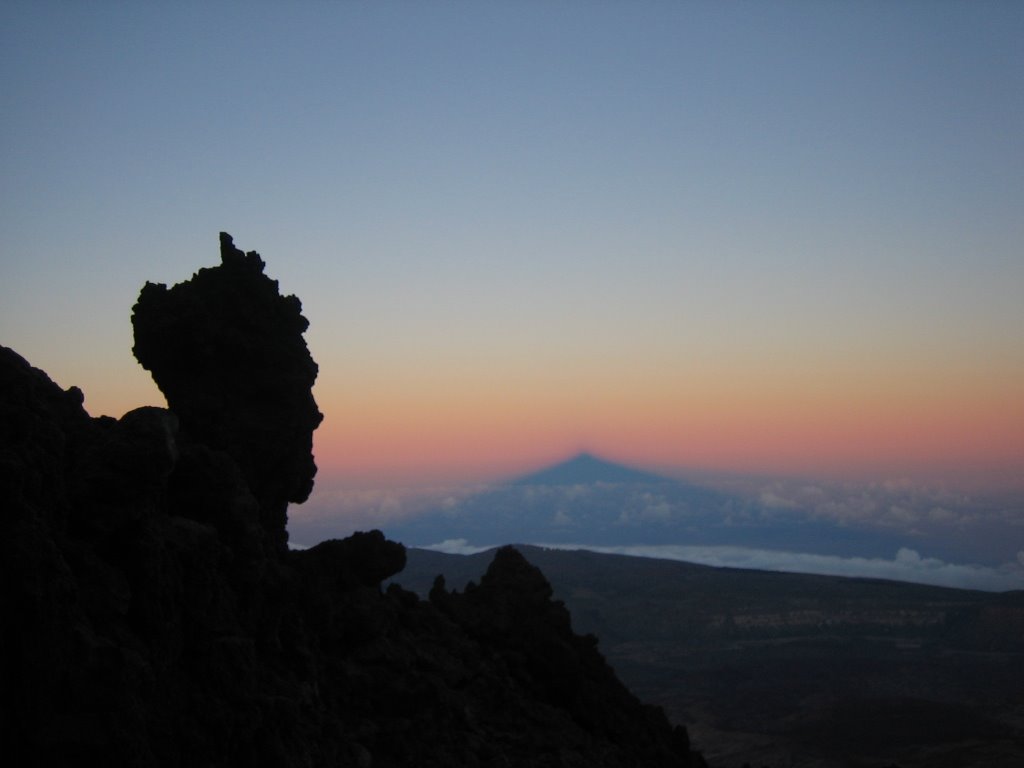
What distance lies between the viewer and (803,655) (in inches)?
4505

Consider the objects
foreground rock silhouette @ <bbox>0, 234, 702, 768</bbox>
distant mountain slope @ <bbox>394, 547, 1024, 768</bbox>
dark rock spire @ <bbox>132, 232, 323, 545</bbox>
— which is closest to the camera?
foreground rock silhouette @ <bbox>0, 234, 702, 768</bbox>

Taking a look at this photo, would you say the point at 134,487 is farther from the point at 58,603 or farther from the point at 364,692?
the point at 364,692

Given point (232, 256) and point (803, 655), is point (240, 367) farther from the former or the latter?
point (803, 655)

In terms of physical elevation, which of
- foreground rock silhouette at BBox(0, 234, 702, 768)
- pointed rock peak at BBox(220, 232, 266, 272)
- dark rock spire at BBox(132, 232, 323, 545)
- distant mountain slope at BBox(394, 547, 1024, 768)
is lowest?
distant mountain slope at BBox(394, 547, 1024, 768)

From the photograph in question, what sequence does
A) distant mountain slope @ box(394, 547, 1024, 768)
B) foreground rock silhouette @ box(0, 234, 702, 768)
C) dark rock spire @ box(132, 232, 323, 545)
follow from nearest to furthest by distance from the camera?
foreground rock silhouette @ box(0, 234, 702, 768), dark rock spire @ box(132, 232, 323, 545), distant mountain slope @ box(394, 547, 1024, 768)

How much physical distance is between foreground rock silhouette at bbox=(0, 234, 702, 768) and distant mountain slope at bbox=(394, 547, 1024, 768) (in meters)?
42.2

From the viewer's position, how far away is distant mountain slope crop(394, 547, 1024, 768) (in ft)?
230

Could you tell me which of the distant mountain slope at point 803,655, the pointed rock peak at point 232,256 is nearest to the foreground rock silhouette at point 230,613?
the pointed rock peak at point 232,256

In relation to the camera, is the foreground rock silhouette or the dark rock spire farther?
the dark rock spire

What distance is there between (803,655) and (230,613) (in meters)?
109

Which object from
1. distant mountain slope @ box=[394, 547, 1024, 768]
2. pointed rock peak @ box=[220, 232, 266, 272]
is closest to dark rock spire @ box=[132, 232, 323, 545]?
pointed rock peak @ box=[220, 232, 266, 272]

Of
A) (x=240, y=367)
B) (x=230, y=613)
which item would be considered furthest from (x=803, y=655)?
(x=230, y=613)

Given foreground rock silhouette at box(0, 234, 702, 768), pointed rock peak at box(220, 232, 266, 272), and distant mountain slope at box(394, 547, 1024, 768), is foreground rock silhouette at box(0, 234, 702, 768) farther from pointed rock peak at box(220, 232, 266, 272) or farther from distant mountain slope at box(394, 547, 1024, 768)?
distant mountain slope at box(394, 547, 1024, 768)

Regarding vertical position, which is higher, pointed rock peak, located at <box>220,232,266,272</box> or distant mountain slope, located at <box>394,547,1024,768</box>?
pointed rock peak, located at <box>220,232,266,272</box>
